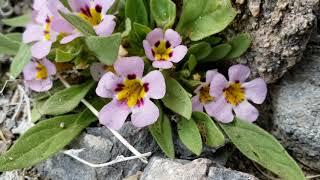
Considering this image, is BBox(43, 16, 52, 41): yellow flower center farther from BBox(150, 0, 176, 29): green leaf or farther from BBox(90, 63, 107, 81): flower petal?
BBox(150, 0, 176, 29): green leaf

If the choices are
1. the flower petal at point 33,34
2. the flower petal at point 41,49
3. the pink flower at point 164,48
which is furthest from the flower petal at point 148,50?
the flower petal at point 33,34

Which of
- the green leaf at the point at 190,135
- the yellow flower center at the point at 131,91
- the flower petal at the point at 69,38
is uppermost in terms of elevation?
the flower petal at the point at 69,38

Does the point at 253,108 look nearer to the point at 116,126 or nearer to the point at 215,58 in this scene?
the point at 215,58

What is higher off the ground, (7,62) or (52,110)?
(52,110)

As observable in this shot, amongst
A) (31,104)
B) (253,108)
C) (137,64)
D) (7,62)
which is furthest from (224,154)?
(7,62)

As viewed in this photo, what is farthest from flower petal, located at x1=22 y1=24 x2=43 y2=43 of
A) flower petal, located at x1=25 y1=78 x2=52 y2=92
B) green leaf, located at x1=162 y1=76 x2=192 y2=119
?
green leaf, located at x1=162 y1=76 x2=192 y2=119

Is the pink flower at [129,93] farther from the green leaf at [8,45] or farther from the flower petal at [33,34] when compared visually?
the green leaf at [8,45]

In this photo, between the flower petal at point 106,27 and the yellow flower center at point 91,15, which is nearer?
the flower petal at point 106,27
